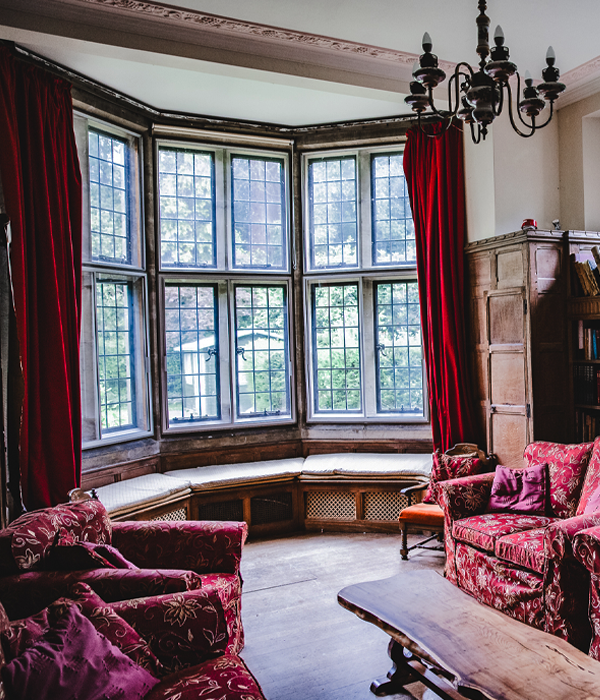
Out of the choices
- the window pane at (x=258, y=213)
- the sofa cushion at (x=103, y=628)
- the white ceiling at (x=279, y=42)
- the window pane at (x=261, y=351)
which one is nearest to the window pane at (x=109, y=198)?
→ the white ceiling at (x=279, y=42)

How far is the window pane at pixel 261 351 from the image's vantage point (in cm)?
552

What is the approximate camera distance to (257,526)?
16.5ft

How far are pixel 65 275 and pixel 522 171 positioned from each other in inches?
147

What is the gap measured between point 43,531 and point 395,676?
69.2 inches

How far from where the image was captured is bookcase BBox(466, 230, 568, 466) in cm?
441

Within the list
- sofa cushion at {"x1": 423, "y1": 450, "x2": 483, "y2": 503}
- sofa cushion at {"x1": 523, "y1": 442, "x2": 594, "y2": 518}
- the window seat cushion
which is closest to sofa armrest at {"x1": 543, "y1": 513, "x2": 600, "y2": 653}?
sofa cushion at {"x1": 523, "y1": 442, "x2": 594, "y2": 518}

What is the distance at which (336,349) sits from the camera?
5648 millimetres

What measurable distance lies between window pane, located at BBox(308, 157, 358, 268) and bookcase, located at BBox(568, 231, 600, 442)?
1.95 m

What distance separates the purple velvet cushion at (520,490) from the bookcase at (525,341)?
1.90 ft

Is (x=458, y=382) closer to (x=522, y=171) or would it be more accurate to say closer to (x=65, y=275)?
(x=522, y=171)

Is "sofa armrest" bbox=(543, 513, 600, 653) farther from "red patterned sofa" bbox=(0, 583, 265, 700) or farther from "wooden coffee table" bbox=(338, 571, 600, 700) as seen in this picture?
"red patterned sofa" bbox=(0, 583, 265, 700)

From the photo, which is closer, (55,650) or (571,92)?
(55,650)

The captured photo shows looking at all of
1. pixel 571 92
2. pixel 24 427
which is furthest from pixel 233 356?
pixel 571 92

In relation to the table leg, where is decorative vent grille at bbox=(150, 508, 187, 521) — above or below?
above
